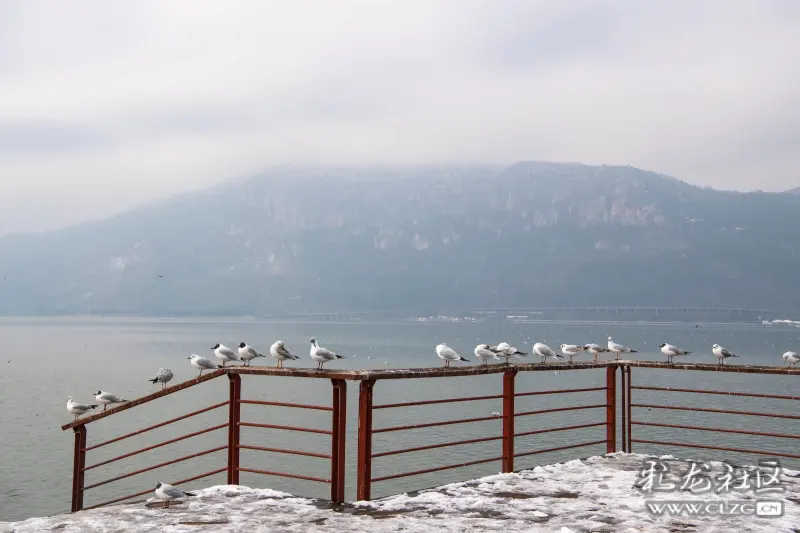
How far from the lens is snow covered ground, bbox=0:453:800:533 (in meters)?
7.95

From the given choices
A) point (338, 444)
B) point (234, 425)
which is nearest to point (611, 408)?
point (338, 444)

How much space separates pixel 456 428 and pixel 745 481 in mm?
36061

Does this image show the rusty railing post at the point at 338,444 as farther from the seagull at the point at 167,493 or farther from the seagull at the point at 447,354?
the seagull at the point at 447,354

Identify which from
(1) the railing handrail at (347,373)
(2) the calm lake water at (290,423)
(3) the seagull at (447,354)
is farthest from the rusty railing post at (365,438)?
(2) the calm lake water at (290,423)

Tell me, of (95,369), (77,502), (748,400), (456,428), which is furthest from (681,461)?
(95,369)

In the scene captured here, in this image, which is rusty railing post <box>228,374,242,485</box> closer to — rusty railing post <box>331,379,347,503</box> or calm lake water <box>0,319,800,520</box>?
rusty railing post <box>331,379,347,503</box>

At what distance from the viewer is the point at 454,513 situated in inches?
338

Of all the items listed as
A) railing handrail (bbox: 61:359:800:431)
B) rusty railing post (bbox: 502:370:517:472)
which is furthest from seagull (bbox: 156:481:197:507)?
rusty railing post (bbox: 502:370:517:472)

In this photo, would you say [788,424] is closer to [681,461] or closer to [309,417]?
[309,417]

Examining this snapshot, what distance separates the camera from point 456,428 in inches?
1802

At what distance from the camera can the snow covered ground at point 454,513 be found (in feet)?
26.1

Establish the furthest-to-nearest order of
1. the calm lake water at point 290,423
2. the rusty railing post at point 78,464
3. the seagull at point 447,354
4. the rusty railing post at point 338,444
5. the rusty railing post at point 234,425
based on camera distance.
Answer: the calm lake water at point 290,423
the seagull at point 447,354
the rusty railing post at point 78,464
the rusty railing post at point 234,425
the rusty railing post at point 338,444

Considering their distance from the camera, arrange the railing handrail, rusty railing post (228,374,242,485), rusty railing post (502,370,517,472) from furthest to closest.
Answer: rusty railing post (502,370,517,472) → rusty railing post (228,374,242,485) → the railing handrail

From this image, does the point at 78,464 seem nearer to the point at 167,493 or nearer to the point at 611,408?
the point at 167,493
